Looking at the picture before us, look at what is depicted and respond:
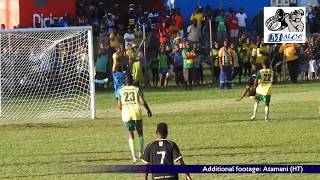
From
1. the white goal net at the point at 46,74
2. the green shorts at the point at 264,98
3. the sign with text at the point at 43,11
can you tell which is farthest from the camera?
the sign with text at the point at 43,11

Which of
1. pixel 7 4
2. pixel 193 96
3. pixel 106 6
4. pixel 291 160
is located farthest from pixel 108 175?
pixel 106 6

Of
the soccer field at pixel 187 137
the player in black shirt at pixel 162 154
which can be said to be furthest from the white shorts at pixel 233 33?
the player in black shirt at pixel 162 154

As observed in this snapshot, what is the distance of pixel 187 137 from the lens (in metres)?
20.9

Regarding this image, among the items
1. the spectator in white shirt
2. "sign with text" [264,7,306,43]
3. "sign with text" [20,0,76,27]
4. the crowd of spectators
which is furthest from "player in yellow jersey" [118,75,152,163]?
the spectator in white shirt

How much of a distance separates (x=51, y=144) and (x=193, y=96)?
37.5 feet

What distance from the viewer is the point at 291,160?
56.1ft

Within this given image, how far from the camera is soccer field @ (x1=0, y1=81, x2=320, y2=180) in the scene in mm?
17188

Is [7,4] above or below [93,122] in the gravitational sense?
above

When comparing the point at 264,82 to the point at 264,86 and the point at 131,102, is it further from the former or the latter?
the point at 131,102

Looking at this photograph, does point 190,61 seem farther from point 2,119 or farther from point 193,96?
point 2,119

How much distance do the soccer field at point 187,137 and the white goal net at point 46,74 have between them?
3.35 ft

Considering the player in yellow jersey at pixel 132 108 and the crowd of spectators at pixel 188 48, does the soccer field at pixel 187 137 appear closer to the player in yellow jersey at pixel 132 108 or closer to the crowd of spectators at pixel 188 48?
the player in yellow jersey at pixel 132 108

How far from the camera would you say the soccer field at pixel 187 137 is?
17188mm

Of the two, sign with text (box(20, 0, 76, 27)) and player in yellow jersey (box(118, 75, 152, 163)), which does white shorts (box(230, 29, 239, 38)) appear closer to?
sign with text (box(20, 0, 76, 27))
